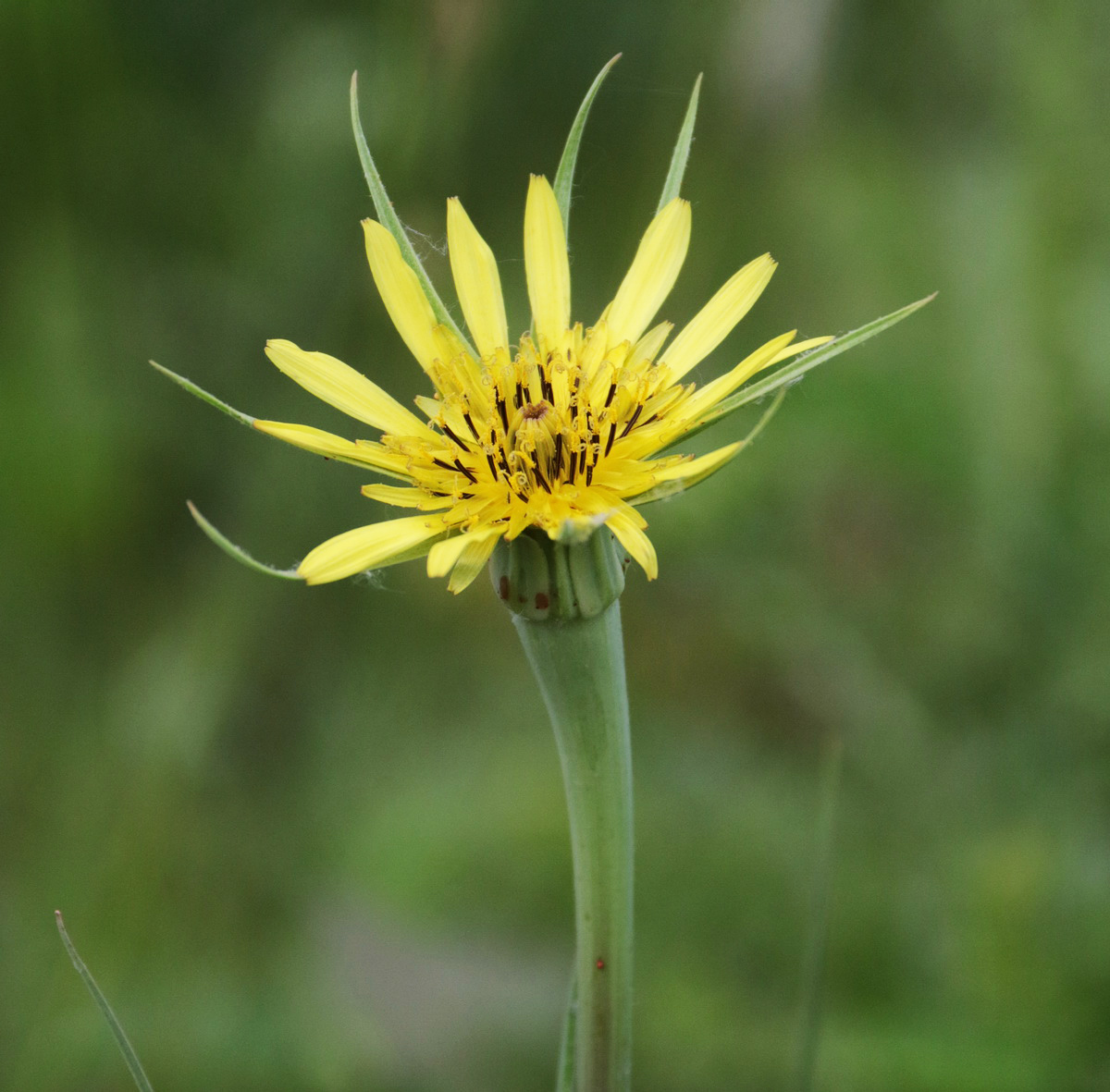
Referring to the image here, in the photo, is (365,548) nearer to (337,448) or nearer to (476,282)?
(337,448)

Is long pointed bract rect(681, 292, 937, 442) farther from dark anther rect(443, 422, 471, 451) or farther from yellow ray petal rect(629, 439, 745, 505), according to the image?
dark anther rect(443, 422, 471, 451)

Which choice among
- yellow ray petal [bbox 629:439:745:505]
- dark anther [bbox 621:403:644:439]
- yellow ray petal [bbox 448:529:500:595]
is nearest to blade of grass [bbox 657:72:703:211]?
dark anther [bbox 621:403:644:439]

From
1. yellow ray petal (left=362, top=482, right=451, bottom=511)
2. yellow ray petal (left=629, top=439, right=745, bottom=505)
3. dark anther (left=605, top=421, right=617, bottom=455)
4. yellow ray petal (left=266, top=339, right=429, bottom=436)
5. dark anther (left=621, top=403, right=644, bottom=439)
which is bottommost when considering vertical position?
yellow ray petal (left=629, top=439, right=745, bottom=505)

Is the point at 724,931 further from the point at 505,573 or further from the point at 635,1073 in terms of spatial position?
the point at 505,573

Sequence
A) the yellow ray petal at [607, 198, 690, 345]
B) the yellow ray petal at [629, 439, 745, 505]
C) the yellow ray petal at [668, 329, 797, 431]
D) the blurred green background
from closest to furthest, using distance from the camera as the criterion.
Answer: the yellow ray petal at [629, 439, 745, 505] < the yellow ray petal at [668, 329, 797, 431] < the yellow ray petal at [607, 198, 690, 345] < the blurred green background

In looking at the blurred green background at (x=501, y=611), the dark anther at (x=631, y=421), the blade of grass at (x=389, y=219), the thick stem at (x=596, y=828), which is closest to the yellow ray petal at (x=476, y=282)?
the blade of grass at (x=389, y=219)

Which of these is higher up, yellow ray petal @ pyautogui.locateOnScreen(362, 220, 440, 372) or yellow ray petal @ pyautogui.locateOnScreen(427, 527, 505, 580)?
yellow ray petal @ pyautogui.locateOnScreen(362, 220, 440, 372)

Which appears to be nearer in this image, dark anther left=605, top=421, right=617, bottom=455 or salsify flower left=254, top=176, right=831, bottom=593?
salsify flower left=254, top=176, right=831, bottom=593

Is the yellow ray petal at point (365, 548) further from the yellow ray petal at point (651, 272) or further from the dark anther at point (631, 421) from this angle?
the yellow ray petal at point (651, 272)

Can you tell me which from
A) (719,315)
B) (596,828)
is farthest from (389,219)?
(596,828)
